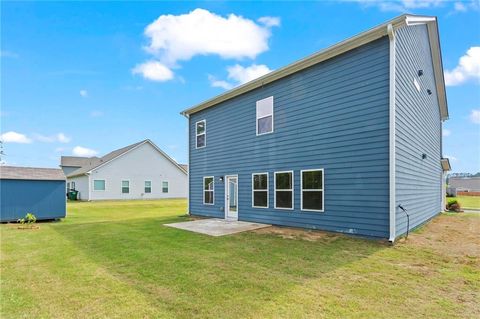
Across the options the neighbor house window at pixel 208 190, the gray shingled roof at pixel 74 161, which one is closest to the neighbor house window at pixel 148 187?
the gray shingled roof at pixel 74 161

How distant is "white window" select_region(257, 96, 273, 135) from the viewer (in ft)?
35.5

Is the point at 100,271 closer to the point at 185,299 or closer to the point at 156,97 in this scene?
the point at 185,299

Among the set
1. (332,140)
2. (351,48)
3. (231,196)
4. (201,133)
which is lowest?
(231,196)

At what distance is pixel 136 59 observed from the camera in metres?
17.2

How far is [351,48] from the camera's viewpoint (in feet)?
26.6

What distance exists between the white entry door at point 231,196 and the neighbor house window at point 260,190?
1.33m

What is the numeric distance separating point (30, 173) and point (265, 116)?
1078 centimetres

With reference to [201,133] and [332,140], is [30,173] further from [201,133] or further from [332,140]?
[332,140]

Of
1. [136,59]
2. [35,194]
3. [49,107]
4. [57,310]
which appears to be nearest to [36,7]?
[136,59]

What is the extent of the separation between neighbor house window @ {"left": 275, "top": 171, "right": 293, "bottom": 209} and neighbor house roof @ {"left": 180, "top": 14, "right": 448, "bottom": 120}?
141 inches

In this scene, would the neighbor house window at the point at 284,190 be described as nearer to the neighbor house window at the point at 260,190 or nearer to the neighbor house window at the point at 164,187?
the neighbor house window at the point at 260,190

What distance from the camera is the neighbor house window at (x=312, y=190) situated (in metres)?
8.89

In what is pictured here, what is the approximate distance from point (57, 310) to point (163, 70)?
64.1 feet

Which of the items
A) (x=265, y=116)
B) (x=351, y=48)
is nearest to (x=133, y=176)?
(x=265, y=116)
